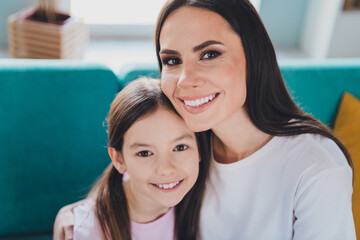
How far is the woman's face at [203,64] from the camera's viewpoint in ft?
4.04

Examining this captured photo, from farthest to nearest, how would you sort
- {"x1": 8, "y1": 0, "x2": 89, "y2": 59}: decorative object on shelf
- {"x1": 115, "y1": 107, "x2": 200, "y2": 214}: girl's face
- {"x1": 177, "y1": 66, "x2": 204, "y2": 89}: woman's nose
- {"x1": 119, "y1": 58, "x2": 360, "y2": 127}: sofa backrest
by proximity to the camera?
1. {"x1": 8, "y1": 0, "x2": 89, "y2": 59}: decorative object on shelf
2. {"x1": 119, "y1": 58, "x2": 360, "y2": 127}: sofa backrest
3. {"x1": 115, "y1": 107, "x2": 200, "y2": 214}: girl's face
4. {"x1": 177, "y1": 66, "x2": 204, "y2": 89}: woman's nose

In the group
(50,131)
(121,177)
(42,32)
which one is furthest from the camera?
(42,32)

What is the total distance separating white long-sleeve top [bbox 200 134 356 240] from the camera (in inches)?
49.2

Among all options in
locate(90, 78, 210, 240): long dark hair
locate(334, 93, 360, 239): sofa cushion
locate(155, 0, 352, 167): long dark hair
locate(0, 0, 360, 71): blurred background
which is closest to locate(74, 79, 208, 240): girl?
locate(90, 78, 210, 240): long dark hair

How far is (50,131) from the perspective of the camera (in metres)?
1.77

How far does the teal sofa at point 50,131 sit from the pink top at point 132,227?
0.33 metres

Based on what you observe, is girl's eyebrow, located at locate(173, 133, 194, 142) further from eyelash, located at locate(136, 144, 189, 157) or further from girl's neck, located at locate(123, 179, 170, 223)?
girl's neck, located at locate(123, 179, 170, 223)

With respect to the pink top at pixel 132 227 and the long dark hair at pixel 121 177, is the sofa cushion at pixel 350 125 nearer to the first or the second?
the long dark hair at pixel 121 177

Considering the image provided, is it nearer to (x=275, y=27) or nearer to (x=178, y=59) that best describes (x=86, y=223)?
(x=178, y=59)

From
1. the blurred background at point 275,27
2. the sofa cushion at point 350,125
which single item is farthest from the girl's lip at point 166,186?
the blurred background at point 275,27

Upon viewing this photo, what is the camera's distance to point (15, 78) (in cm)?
172

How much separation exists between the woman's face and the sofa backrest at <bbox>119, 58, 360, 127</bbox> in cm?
71

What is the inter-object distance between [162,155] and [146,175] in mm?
79

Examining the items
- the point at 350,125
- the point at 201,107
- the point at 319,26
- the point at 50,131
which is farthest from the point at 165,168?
the point at 319,26
